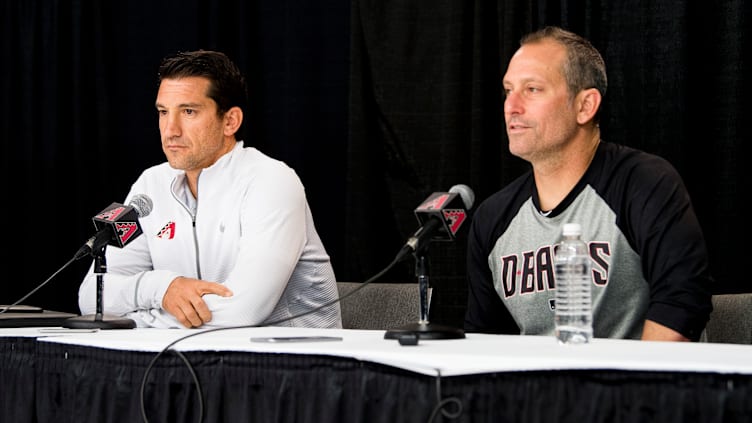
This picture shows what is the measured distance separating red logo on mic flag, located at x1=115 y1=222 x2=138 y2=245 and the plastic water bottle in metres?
1.01

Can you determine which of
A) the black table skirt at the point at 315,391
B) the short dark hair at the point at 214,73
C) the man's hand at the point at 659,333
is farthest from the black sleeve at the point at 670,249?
the short dark hair at the point at 214,73

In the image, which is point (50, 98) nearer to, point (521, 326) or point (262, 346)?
point (521, 326)

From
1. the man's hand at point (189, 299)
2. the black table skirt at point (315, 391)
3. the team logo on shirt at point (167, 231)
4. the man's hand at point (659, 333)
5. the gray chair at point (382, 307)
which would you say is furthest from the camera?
the team logo on shirt at point (167, 231)

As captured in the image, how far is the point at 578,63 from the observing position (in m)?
2.50

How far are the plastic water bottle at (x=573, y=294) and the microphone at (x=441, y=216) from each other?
7.9 inches

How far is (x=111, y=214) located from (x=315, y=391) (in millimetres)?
950

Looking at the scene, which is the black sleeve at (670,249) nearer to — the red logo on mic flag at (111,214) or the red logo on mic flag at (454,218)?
the red logo on mic flag at (454,218)

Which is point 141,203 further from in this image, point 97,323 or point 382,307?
point 382,307

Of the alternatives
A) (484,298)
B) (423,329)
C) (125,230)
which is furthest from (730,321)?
(125,230)

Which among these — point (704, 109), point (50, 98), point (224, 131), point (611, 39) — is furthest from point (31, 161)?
point (704, 109)

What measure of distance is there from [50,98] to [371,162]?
1.44m

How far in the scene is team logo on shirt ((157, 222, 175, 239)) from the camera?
9.19 feet

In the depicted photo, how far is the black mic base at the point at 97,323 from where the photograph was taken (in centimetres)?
215

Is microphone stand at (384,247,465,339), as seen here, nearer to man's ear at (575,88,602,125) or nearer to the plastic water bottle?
the plastic water bottle
